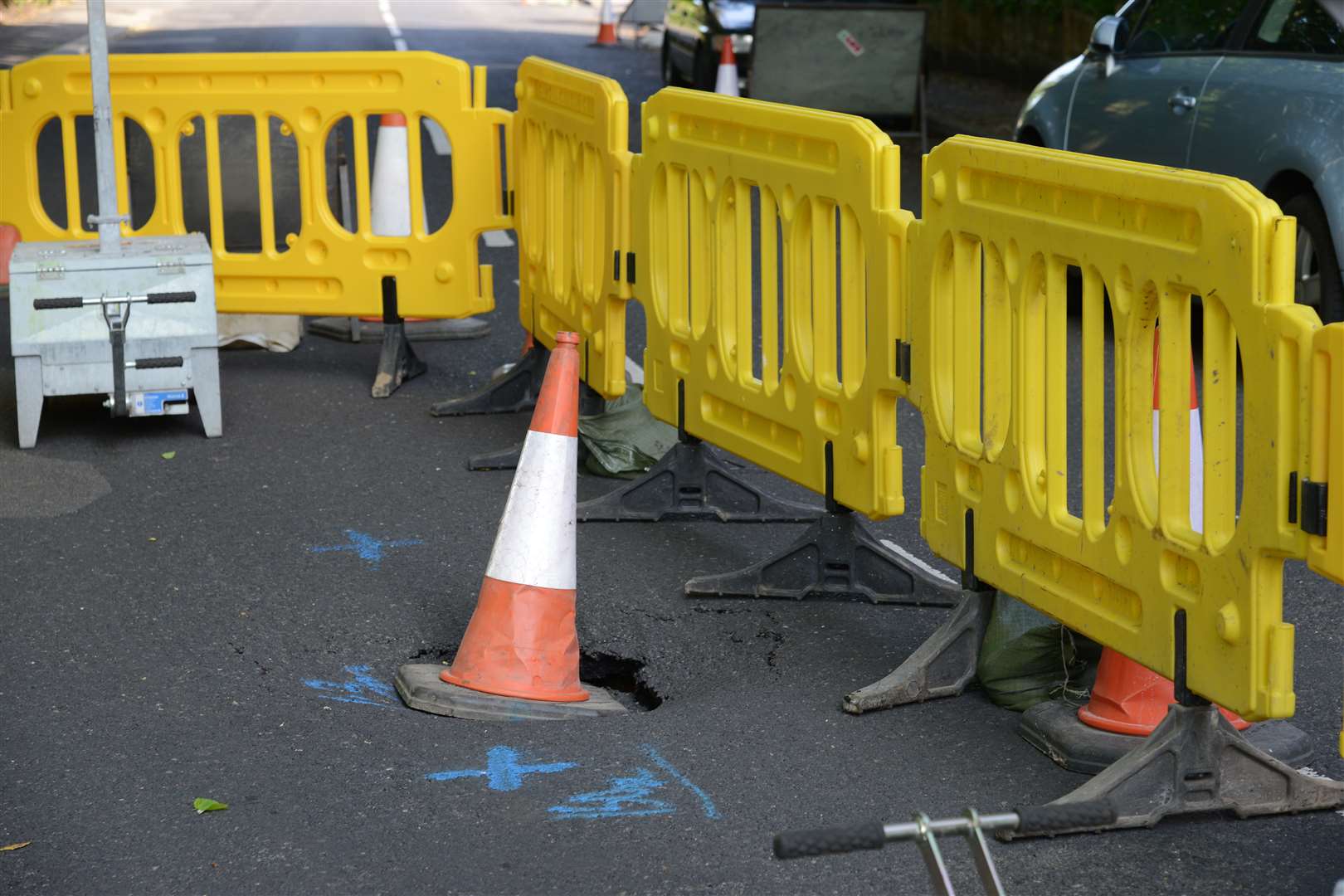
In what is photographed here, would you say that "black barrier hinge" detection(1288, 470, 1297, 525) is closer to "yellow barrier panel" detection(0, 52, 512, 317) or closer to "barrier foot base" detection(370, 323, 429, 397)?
"yellow barrier panel" detection(0, 52, 512, 317)

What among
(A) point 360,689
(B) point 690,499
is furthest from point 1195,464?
(B) point 690,499

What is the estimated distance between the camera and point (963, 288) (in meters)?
4.77

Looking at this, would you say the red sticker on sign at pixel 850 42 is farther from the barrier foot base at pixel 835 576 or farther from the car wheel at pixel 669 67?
the barrier foot base at pixel 835 576

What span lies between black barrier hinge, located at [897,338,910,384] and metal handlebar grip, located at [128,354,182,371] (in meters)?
3.55

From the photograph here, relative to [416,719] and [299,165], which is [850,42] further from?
[416,719]

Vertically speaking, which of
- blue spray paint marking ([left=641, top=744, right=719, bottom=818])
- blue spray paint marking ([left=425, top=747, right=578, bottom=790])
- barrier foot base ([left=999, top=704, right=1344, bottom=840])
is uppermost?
barrier foot base ([left=999, top=704, right=1344, bottom=840])

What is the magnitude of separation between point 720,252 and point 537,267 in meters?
2.02

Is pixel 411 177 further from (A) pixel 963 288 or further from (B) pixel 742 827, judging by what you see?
(B) pixel 742 827

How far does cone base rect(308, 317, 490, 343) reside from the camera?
9.73 m

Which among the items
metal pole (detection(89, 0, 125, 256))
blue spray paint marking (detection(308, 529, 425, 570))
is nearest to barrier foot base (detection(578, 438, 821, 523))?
blue spray paint marking (detection(308, 529, 425, 570))

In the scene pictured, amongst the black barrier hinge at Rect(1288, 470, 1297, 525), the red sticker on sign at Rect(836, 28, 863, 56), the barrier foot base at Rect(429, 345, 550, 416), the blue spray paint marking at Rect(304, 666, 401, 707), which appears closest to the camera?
the black barrier hinge at Rect(1288, 470, 1297, 525)

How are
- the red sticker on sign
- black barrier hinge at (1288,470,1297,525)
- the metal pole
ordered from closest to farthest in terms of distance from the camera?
1. black barrier hinge at (1288,470,1297,525)
2. the metal pole
3. the red sticker on sign

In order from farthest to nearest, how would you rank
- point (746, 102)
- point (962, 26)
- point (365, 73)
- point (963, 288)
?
point (962, 26) → point (365, 73) → point (746, 102) → point (963, 288)

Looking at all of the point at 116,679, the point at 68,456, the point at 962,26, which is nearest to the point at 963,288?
the point at 116,679
